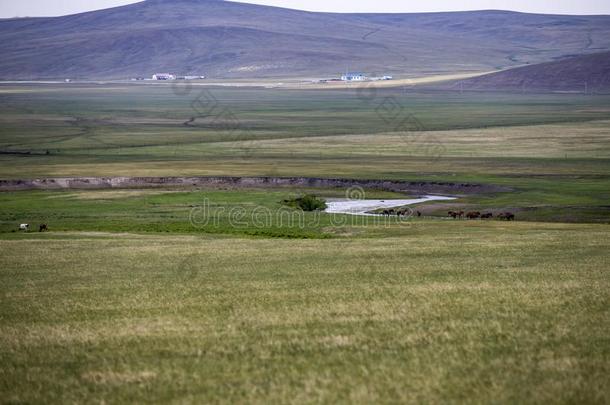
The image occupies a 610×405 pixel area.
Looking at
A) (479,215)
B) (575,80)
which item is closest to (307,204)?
(479,215)

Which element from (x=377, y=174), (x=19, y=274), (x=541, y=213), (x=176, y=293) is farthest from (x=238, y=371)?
→ (x=377, y=174)

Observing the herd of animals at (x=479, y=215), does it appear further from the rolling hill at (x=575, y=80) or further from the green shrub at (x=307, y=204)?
the rolling hill at (x=575, y=80)

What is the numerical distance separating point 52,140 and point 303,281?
86.3m

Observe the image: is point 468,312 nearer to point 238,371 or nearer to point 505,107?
point 238,371

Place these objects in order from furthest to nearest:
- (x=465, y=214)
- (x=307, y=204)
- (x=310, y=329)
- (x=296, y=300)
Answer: (x=307, y=204)
(x=465, y=214)
(x=296, y=300)
(x=310, y=329)

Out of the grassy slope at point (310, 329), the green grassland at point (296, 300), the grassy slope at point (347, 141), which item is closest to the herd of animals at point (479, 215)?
the green grassland at point (296, 300)

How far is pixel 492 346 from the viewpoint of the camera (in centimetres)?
1295

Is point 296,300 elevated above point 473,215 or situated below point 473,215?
above

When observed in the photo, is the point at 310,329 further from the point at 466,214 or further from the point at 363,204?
the point at 363,204

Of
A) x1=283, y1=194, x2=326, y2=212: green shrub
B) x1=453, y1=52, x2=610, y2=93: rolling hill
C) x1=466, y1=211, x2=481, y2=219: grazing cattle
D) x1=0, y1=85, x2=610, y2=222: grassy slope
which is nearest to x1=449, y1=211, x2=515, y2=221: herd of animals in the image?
x1=466, y1=211, x2=481, y2=219: grazing cattle

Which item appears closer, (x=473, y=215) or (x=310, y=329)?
(x=310, y=329)

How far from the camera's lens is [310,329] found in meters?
14.4

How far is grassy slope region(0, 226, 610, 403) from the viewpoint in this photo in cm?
1133

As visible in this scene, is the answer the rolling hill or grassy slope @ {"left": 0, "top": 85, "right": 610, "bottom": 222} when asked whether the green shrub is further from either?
the rolling hill
